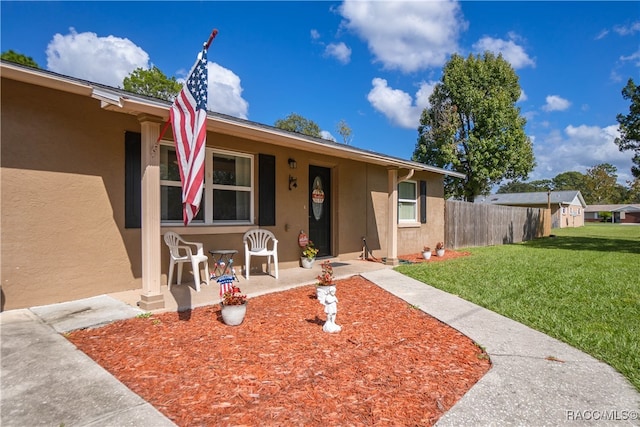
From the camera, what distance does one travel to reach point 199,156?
344cm

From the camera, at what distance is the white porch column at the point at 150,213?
4223 mm

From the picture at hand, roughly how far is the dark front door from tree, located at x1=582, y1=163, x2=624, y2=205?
74.8 m

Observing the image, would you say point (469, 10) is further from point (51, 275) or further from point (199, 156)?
point (51, 275)

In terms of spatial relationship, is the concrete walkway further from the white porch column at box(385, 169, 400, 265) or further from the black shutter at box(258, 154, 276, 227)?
the white porch column at box(385, 169, 400, 265)

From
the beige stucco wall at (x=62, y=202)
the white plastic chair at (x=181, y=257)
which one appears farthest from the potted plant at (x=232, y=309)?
the beige stucco wall at (x=62, y=202)

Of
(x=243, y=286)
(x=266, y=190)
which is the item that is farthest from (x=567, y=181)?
(x=243, y=286)

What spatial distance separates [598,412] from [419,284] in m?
3.94

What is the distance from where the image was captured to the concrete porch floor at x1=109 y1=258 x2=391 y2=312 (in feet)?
15.3

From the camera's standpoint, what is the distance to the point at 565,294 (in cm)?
588

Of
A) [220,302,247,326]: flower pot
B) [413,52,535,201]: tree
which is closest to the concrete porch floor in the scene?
[220,302,247,326]: flower pot

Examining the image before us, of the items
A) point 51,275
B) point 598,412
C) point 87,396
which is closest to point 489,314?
point 598,412

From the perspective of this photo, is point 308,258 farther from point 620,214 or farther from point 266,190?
point 620,214

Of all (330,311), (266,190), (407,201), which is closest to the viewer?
(330,311)

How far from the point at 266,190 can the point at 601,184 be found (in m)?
77.5
